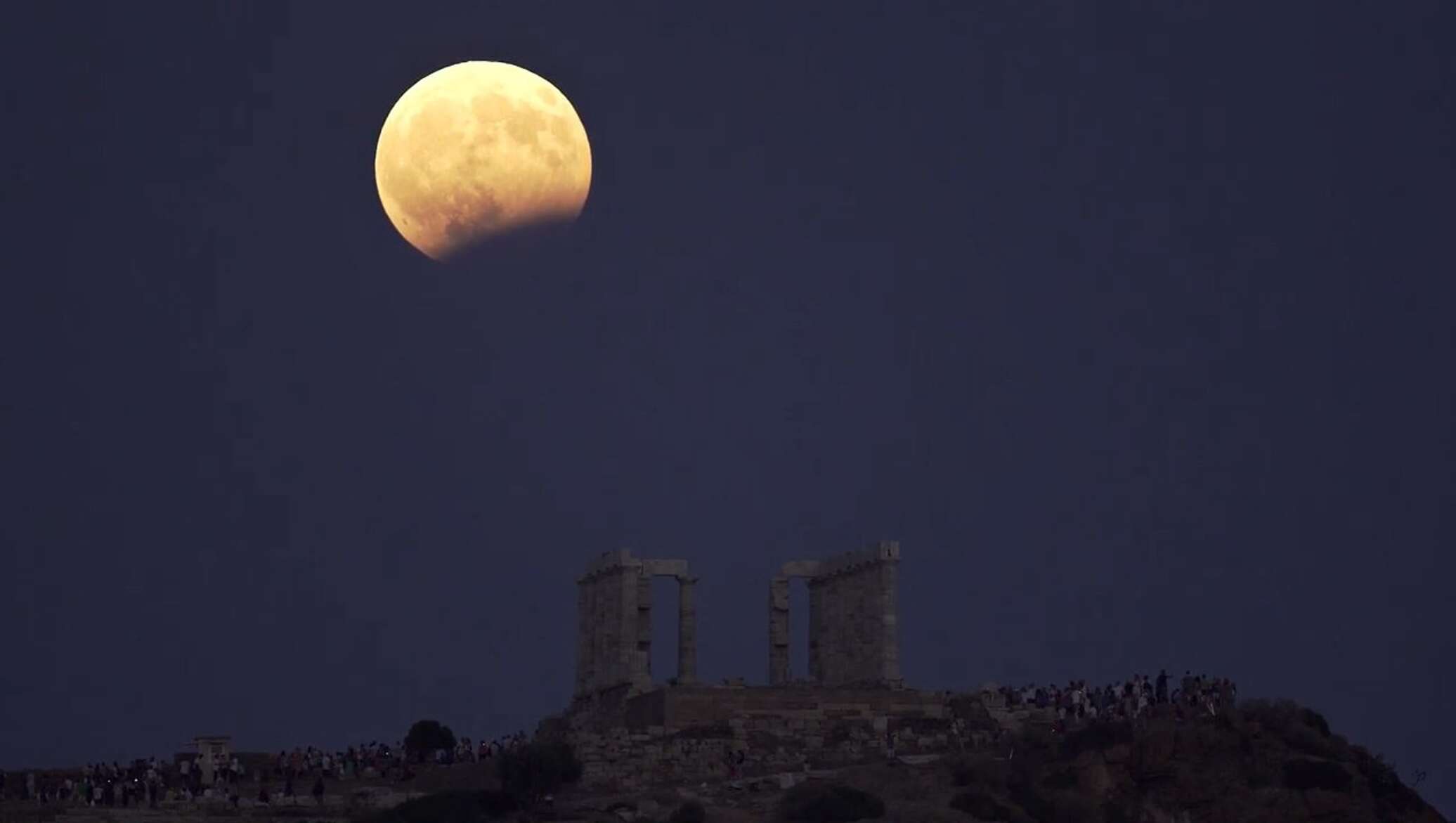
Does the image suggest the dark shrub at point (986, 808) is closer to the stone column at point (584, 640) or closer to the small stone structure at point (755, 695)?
the small stone structure at point (755, 695)

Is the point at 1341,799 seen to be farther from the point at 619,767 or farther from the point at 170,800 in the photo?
the point at 170,800

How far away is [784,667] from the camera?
8450cm

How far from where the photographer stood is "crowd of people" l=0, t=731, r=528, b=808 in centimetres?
7212

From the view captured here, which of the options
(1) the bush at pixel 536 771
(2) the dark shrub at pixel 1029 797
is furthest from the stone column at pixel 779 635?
(2) the dark shrub at pixel 1029 797

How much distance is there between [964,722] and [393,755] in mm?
16652

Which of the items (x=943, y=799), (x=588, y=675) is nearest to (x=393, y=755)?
(x=588, y=675)

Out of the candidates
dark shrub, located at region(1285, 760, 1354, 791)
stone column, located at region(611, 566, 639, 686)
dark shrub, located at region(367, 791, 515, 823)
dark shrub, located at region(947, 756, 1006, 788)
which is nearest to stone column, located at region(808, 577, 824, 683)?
stone column, located at region(611, 566, 639, 686)

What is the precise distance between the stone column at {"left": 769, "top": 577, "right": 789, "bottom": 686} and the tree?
1005cm

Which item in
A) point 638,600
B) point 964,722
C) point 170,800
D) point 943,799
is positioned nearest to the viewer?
point 943,799

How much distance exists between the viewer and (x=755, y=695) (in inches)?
3059

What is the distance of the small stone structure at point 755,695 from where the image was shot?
2913 inches

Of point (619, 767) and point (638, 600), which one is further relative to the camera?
point (638, 600)

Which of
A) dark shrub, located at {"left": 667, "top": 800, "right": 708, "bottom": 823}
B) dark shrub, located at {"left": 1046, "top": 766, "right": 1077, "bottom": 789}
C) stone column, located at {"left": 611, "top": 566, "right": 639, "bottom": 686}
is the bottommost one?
dark shrub, located at {"left": 667, "top": 800, "right": 708, "bottom": 823}

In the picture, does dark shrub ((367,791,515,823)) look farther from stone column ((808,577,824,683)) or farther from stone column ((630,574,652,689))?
stone column ((808,577,824,683))
